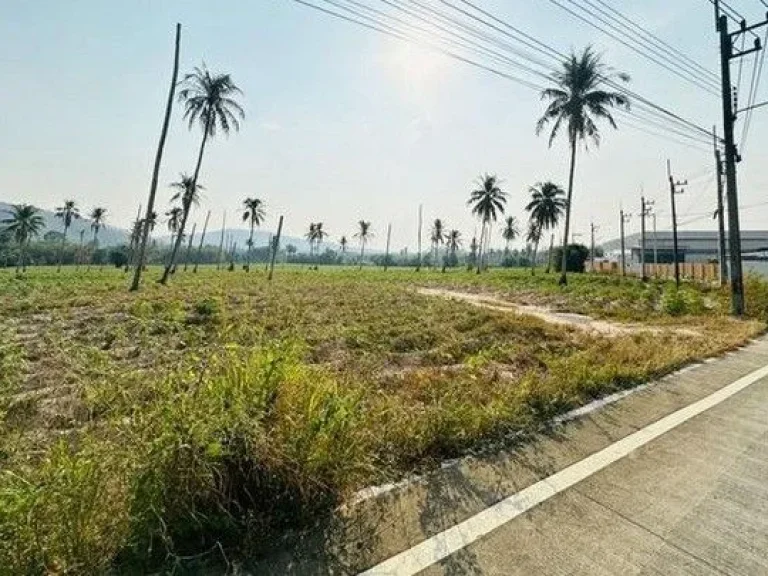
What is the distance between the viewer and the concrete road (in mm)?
2373

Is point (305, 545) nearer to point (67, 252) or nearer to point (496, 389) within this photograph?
point (496, 389)

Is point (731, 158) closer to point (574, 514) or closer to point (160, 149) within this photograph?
point (574, 514)

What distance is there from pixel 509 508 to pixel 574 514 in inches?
15.2

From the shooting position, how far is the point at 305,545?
237 cm

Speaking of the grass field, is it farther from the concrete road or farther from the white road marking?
the white road marking

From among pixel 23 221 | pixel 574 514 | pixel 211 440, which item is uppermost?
pixel 23 221

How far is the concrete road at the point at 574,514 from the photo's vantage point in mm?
2373

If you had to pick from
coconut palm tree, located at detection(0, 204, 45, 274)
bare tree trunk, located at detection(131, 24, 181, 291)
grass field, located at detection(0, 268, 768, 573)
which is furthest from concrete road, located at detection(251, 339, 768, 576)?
coconut palm tree, located at detection(0, 204, 45, 274)

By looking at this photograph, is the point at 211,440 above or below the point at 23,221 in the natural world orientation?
below

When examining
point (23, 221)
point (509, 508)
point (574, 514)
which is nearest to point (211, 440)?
point (509, 508)

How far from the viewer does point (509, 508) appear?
2893 mm

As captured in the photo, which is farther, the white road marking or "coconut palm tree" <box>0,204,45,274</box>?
"coconut palm tree" <box>0,204,45,274</box>

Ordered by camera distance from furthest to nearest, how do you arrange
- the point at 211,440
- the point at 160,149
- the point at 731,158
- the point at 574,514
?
the point at 160,149, the point at 731,158, the point at 574,514, the point at 211,440

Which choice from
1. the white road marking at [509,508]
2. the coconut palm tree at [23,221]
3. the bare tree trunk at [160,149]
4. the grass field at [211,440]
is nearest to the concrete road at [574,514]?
the white road marking at [509,508]
